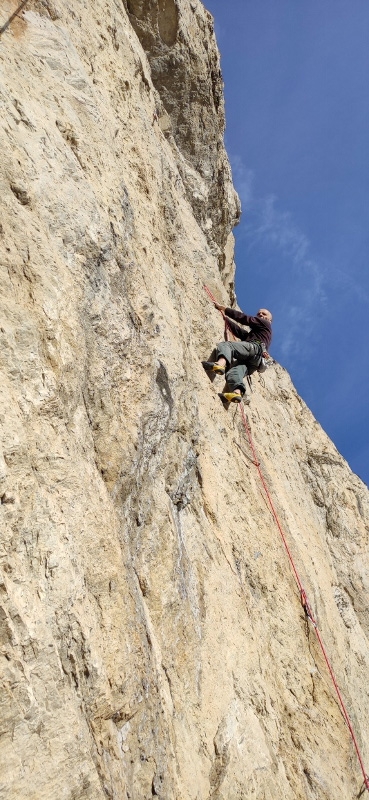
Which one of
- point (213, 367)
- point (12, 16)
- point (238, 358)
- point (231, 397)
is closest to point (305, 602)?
point (231, 397)

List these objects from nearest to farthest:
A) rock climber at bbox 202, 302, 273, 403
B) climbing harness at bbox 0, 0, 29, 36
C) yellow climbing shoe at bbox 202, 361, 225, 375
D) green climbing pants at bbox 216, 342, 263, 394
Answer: climbing harness at bbox 0, 0, 29, 36, yellow climbing shoe at bbox 202, 361, 225, 375, rock climber at bbox 202, 302, 273, 403, green climbing pants at bbox 216, 342, 263, 394

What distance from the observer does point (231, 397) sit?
7117 mm

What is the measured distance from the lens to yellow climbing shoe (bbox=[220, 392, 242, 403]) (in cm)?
712

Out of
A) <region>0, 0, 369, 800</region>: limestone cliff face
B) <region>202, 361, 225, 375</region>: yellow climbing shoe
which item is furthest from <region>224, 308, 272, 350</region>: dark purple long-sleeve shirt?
<region>202, 361, 225, 375</region>: yellow climbing shoe

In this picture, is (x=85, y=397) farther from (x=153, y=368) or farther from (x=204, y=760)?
(x=204, y=760)

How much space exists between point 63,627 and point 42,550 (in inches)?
16.3

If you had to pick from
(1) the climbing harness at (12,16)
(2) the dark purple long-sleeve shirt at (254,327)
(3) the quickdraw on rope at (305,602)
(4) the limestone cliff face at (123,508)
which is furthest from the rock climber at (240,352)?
(1) the climbing harness at (12,16)

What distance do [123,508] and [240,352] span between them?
3.83 meters

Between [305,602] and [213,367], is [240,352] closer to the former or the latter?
[213,367]

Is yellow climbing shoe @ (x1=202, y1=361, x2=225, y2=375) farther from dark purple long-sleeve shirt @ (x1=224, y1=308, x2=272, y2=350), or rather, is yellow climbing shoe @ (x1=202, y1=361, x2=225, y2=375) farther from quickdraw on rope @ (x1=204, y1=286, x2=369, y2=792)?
dark purple long-sleeve shirt @ (x1=224, y1=308, x2=272, y2=350)

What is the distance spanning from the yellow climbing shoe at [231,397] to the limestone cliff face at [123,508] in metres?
0.14

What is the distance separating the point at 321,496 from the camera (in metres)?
10.9

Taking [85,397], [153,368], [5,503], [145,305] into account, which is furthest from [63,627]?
[145,305]

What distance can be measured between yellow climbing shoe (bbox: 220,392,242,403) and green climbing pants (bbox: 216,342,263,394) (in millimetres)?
200
